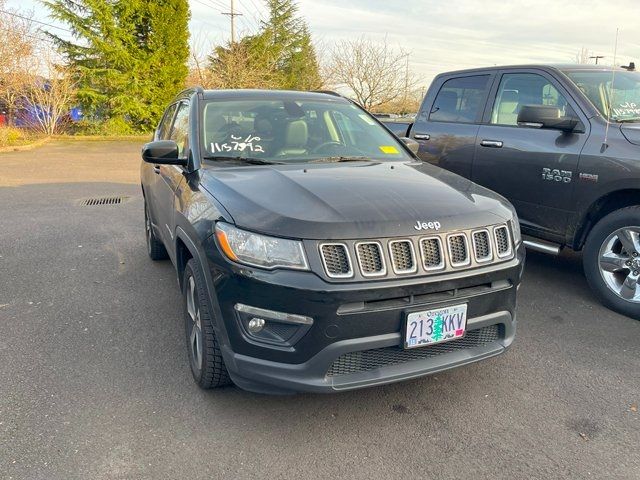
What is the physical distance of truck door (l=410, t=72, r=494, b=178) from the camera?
528 cm

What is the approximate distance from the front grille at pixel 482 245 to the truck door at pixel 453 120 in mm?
2700

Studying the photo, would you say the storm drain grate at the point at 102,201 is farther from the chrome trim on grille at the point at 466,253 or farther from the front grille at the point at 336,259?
the chrome trim on grille at the point at 466,253

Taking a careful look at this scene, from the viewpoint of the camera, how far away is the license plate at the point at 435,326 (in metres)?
2.45

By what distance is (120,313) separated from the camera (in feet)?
13.6

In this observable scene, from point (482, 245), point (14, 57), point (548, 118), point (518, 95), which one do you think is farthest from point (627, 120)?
point (14, 57)

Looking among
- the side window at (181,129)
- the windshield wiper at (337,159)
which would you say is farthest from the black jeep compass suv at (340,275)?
the side window at (181,129)

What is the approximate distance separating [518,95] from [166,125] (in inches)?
135

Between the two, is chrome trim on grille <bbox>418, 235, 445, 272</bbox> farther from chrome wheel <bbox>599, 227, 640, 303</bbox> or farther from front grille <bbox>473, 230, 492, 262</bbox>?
chrome wheel <bbox>599, 227, 640, 303</bbox>

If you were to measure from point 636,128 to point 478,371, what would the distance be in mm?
2323

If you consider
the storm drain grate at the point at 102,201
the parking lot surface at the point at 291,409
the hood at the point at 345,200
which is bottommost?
the parking lot surface at the point at 291,409

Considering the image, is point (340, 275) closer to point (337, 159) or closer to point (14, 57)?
point (337, 159)

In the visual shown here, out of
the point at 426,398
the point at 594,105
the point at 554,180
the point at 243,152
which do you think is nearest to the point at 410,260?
the point at 426,398

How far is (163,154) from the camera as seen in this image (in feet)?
11.2

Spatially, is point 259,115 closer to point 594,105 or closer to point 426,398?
point 426,398
